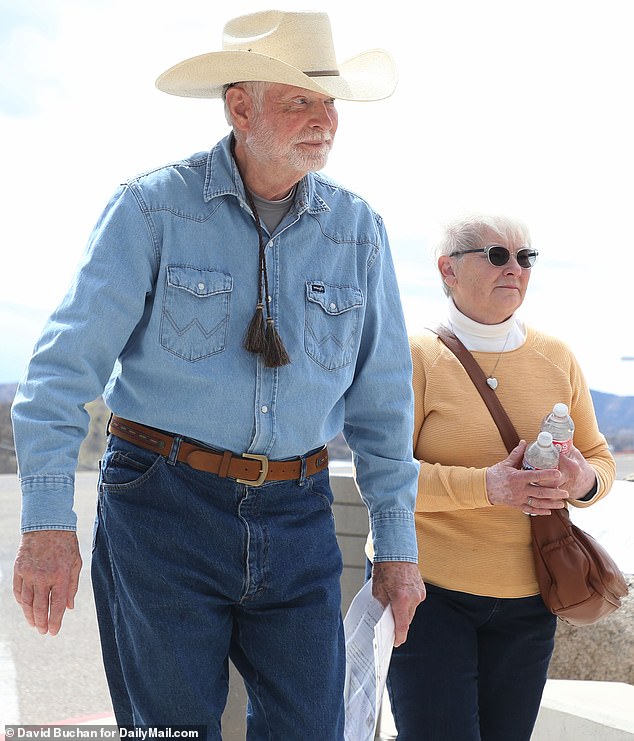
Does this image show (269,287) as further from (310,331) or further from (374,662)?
(374,662)

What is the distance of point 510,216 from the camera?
2.55 metres

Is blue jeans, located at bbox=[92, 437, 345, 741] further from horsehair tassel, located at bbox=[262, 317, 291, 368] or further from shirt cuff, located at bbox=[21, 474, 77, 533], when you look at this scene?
horsehair tassel, located at bbox=[262, 317, 291, 368]

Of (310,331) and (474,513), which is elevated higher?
(310,331)

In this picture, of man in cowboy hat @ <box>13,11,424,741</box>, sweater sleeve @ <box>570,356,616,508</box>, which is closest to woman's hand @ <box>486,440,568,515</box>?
sweater sleeve @ <box>570,356,616,508</box>

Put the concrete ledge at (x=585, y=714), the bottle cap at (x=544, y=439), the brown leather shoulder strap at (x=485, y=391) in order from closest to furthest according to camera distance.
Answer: the bottle cap at (x=544, y=439), the brown leather shoulder strap at (x=485, y=391), the concrete ledge at (x=585, y=714)

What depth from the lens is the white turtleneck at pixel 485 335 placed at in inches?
100

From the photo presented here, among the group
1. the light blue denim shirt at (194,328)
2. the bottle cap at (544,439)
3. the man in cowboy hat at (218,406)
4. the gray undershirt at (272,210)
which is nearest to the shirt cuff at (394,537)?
the man in cowboy hat at (218,406)

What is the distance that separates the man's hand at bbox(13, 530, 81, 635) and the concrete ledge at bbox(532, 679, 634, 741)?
1.88 meters

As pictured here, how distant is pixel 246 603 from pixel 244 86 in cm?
104

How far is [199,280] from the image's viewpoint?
191 cm

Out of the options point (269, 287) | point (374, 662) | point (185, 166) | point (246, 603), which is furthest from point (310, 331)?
point (374, 662)

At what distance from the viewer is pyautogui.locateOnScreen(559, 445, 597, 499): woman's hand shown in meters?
2.34

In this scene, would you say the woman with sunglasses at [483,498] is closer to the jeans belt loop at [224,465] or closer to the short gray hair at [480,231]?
the short gray hair at [480,231]

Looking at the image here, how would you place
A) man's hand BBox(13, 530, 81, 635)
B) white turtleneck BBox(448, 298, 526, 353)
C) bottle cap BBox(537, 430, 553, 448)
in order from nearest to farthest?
1. man's hand BBox(13, 530, 81, 635)
2. bottle cap BBox(537, 430, 553, 448)
3. white turtleneck BBox(448, 298, 526, 353)
